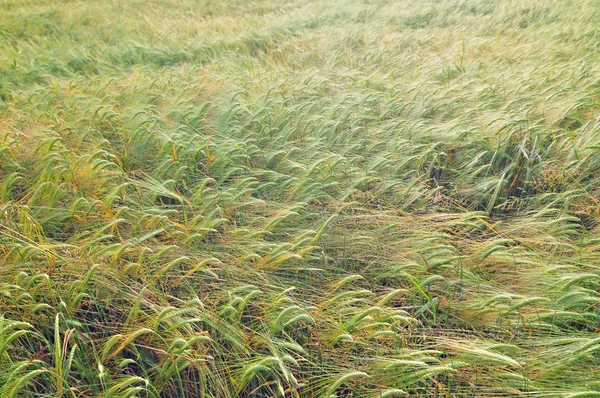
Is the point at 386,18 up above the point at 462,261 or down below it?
above

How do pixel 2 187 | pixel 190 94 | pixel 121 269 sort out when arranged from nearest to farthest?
pixel 121 269
pixel 2 187
pixel 190 94

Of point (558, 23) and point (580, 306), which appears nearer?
point (580, 306)

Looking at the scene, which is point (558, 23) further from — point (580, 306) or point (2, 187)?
point (2, 187)

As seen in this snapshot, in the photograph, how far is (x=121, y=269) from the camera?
1.75 meters

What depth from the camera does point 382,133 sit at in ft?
9.86

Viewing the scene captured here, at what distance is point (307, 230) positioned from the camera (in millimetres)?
2018

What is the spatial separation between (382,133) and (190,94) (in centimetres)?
184

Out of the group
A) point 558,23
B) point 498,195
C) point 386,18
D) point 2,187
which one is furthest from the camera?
point 386,18

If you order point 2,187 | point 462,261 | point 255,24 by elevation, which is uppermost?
point 255,24

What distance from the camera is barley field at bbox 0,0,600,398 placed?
55.2 inches

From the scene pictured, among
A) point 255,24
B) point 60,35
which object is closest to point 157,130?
point 60,35

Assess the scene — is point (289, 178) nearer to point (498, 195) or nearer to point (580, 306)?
point (498, 195)

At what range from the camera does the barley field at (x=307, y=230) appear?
140cm

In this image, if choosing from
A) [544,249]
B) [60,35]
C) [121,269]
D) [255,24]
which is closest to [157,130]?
[121,269]
